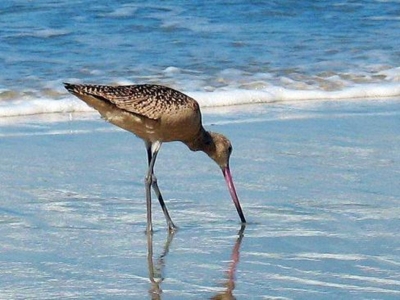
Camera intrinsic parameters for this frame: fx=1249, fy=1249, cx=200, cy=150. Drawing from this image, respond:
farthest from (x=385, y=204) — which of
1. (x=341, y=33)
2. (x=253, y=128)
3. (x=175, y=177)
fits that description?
(x=341, y=33)

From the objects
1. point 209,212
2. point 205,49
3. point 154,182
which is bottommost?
point 205,49

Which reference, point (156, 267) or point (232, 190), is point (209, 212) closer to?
point (232, 190)

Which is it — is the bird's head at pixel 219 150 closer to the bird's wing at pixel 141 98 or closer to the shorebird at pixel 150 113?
the shorebird at pixel 150 113

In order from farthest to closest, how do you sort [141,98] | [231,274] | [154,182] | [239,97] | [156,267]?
[239,97]
[154,182]
[141,98]
[156,267]
[231,274]

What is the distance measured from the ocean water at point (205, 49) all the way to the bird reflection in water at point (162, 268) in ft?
11.3

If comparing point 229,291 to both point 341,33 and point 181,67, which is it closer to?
point 181,67

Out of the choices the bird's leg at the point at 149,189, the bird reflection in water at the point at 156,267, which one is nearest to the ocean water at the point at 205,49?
the bird's leg at the point at 149,189

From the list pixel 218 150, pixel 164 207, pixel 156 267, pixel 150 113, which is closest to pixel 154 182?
pixel 164 207

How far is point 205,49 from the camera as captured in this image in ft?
38.4

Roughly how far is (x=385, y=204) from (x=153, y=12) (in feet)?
24.3

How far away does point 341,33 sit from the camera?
12.8 meters

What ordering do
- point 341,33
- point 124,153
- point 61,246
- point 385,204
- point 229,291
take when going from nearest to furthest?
point 229,291, point 61,246, point 385,204, point 124,153, point 341,33

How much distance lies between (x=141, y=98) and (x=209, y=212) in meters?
0.68

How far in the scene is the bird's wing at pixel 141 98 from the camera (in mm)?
6227
